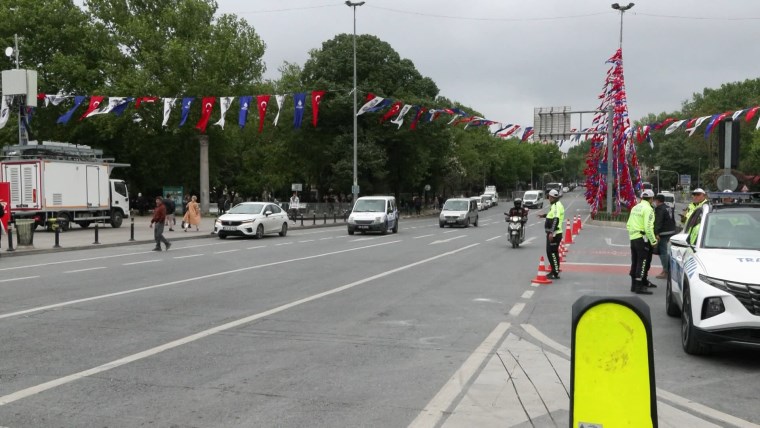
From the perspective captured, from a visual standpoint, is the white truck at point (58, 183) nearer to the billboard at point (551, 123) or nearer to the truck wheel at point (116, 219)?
the truck wheel at point (116, 219)

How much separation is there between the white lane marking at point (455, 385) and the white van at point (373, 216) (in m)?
22.2

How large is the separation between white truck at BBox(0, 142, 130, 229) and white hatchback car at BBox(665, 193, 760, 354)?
27.7m

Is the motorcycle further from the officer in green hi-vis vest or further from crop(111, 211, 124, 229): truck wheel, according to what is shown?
crop(111, 211, 124, 229): truck wheel

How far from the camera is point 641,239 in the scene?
37.1 ft

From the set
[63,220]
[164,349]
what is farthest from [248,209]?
[164,349]

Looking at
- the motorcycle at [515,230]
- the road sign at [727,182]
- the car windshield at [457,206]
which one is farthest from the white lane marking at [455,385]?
the car windshield at [457,206]

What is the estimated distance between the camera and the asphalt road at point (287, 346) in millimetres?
4973

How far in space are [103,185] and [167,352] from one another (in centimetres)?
2827

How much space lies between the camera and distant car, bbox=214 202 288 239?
26.6m

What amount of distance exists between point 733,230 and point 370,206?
2403 cm

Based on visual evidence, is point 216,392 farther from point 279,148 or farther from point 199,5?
point 279,148

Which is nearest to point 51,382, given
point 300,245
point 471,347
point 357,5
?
point 471,347

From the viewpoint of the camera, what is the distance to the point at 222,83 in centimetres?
4688

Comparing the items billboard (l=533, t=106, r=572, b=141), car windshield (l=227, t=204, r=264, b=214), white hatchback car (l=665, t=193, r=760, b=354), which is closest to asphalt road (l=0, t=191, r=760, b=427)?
white hatchback car (l=665, t=193, r=760, b=354)
